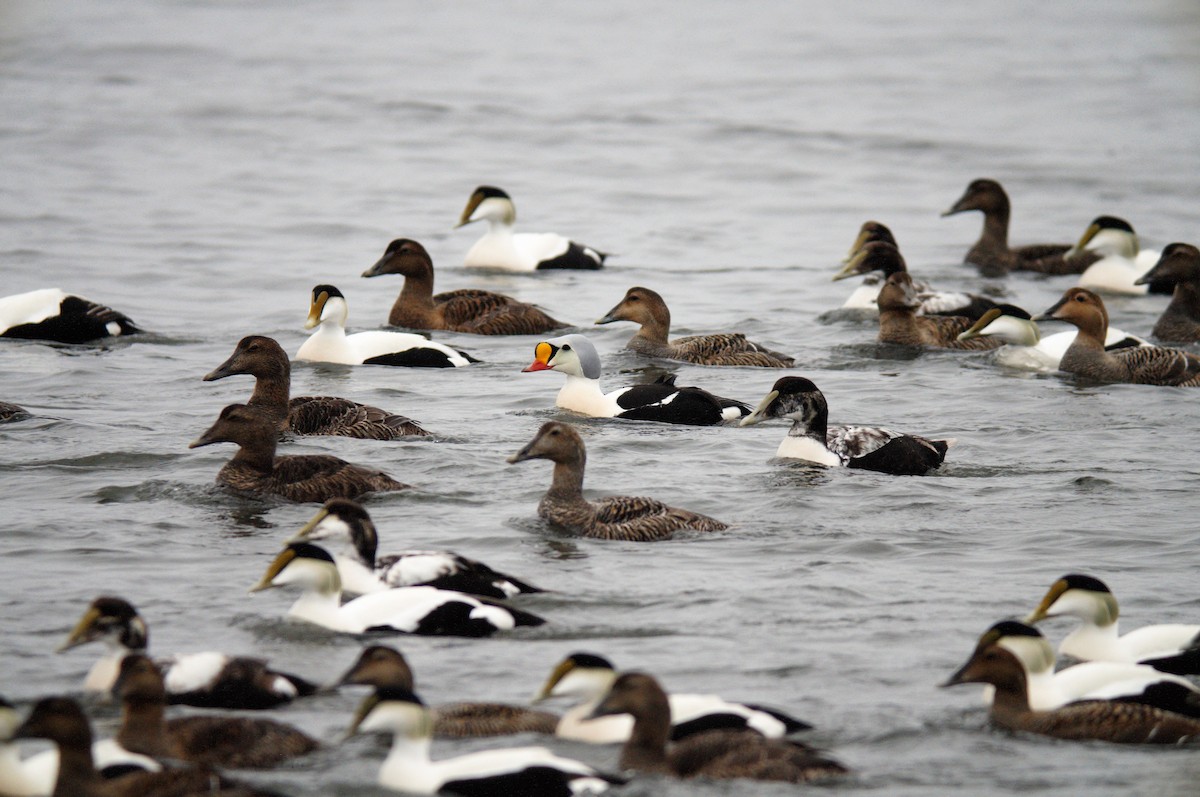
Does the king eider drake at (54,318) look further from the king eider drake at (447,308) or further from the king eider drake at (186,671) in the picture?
the king eider drake at (186,671)

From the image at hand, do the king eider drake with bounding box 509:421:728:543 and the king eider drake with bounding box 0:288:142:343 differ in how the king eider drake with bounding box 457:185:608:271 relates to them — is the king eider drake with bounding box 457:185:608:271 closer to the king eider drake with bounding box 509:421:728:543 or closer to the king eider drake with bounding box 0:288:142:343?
the king eider drake with bounding box 0:288:142:343

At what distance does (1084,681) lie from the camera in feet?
25.1

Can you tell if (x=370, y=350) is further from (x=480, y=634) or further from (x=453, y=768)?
(x=453, y=768)

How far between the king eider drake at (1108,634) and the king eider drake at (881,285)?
8.41 m

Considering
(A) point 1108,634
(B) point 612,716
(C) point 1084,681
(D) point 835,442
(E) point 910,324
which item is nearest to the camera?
(B) point 612,716

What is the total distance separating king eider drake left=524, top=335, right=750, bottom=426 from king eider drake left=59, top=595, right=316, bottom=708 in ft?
19.0

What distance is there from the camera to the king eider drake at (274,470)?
10.5 m

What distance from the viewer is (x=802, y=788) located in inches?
262

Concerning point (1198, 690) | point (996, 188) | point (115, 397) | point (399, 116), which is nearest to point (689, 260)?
point (996, 188)

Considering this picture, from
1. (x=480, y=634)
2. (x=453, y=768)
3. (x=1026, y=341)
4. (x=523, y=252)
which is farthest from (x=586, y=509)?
(x=523, y=252)

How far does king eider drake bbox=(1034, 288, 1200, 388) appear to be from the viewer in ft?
47.8

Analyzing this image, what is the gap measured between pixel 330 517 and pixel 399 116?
943 inches

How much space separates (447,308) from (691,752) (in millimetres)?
10165

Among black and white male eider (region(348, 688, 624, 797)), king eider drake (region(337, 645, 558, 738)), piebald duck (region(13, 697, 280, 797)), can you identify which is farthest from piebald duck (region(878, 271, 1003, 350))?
piebald duck (region(13, 697, 280, 797))
